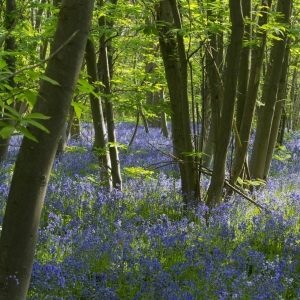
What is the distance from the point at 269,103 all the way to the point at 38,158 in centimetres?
609

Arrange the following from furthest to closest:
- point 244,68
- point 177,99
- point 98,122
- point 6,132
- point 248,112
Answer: point 98,122, point 244,68, point 248,112, point 177,99, point 6,132

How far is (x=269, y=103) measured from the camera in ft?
25.6

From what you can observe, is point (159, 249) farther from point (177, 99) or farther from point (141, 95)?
point (141, 95)

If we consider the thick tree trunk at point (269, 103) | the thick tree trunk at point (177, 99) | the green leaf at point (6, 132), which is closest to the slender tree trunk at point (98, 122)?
the thick tree trunk at point (177, 99)

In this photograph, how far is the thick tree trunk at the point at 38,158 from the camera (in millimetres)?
2389

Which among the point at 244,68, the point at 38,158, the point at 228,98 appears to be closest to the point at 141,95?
the point at 244,68

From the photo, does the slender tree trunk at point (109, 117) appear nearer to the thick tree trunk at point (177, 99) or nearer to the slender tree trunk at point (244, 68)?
the thick tree trunk at point (177, 99)

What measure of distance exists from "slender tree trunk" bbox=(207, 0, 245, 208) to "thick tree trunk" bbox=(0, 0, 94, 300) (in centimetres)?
317

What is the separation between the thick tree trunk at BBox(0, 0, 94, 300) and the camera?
239cm

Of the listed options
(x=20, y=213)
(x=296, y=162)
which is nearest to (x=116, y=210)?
(x=20, y=213)

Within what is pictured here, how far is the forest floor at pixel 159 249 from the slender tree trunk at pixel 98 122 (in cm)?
47

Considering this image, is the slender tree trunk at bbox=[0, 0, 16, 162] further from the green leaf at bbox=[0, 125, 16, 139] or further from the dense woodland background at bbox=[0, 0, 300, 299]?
the green leaf at bbox=[0, 125, 16, 139]

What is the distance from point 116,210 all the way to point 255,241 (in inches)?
77.2

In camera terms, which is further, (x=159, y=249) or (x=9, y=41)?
(x=9, y=41)
